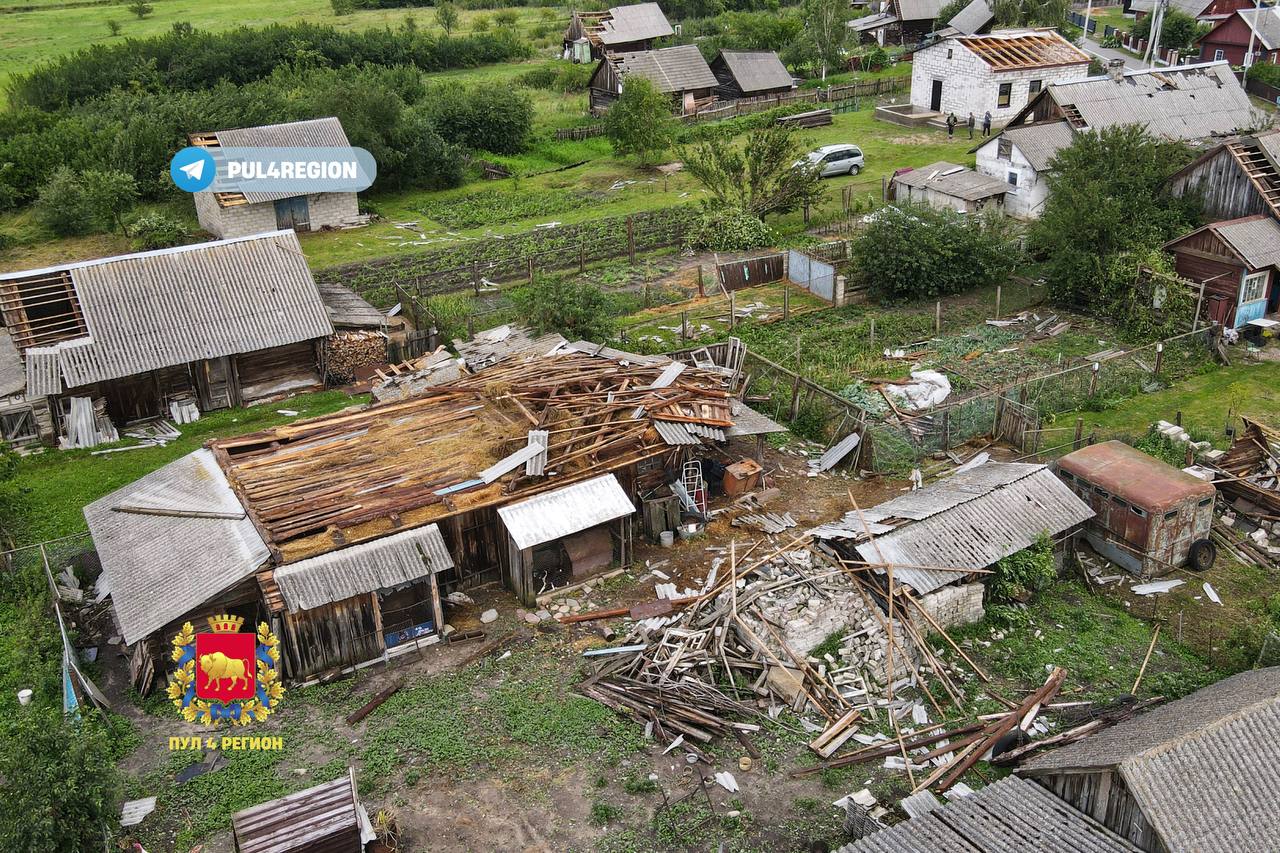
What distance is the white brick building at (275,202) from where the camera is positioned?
39.2 meters

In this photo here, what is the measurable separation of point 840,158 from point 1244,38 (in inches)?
1111

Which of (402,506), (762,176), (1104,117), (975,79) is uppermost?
(1104,117)

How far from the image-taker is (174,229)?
38.7m

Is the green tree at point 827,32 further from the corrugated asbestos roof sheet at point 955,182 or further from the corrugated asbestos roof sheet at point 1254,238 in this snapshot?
the corrugated asbestos roof sheet at point 1254,238

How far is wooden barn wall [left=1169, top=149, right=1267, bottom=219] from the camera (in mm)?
30497

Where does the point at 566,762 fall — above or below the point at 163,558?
below

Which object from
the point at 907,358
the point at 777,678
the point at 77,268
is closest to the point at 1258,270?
the point at 907,358

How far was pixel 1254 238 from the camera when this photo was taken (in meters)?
28.9

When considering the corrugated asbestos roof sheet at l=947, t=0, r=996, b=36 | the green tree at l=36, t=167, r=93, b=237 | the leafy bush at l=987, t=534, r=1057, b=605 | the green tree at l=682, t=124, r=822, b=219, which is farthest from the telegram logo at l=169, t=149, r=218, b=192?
the corrugated asbestos roof sheet at l=947, t=0, r=996, b=36

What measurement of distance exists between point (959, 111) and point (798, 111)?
26.1 ft

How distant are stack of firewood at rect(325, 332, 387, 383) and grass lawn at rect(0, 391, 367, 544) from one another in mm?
735

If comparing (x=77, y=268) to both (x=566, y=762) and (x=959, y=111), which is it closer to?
(x=566, y=762)

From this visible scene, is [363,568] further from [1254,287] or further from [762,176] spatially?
[762,176]

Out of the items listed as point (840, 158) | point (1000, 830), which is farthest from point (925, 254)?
point (1000, 830)
